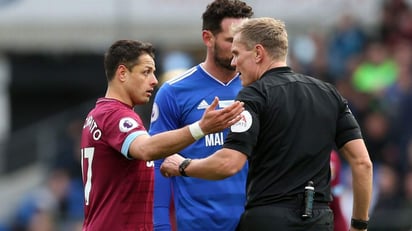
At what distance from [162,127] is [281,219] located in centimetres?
137

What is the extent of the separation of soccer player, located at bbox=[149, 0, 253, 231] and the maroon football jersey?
543 mm

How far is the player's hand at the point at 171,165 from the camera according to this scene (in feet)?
25.7

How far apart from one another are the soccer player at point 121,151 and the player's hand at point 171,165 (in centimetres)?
11

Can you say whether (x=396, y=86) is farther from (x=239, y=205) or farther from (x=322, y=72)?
(x=239, y=205)

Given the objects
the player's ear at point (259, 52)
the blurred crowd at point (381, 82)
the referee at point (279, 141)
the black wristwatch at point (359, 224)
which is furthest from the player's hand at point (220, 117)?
the blurred crowd at point (381, 82)

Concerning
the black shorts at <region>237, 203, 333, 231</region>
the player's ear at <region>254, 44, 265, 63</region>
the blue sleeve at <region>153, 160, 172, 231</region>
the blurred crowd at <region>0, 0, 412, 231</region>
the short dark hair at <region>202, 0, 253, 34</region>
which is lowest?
the blurred crowd at <region>0, 0, 412, 231</region>

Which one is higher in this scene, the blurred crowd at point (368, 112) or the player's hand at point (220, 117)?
the player's hand at point (220, 117)

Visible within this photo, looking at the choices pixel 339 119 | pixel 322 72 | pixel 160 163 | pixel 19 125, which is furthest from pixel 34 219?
pixel 339 119

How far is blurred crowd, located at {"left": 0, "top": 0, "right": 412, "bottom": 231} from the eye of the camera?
14.8 m

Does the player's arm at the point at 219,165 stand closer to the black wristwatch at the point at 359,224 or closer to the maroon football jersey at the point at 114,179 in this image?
the maroon football jersey at the point at 114,179

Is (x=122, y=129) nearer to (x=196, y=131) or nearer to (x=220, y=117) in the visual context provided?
(x=196, y=131)

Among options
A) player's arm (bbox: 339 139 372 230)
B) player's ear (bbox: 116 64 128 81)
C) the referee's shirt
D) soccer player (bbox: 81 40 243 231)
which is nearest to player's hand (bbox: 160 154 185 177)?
soccer player (bbox: 81 40 243 231)

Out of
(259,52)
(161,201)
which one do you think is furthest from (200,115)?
(259,52)

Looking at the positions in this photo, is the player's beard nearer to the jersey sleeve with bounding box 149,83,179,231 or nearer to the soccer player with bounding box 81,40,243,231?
the jersey sleeve with bounding box 149,83,179,231
